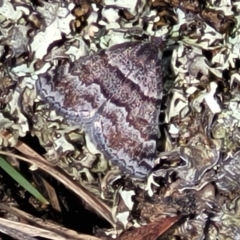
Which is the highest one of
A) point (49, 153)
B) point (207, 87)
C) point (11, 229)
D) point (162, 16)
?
point (162, 16)

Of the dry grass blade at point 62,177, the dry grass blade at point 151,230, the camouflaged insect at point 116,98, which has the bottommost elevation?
the dry grass blade at point 151,230

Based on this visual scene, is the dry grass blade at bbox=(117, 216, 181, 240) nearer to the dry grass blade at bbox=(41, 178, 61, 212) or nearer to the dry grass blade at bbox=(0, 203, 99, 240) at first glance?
the dry grass blade at bbox=(0, 203, 99, 240)

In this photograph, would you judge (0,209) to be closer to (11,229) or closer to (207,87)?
(11,229)

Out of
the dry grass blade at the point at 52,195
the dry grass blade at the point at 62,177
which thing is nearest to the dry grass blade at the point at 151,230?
the dry grass blade at the point at 62,177

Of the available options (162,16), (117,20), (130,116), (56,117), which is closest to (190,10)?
(162,16)

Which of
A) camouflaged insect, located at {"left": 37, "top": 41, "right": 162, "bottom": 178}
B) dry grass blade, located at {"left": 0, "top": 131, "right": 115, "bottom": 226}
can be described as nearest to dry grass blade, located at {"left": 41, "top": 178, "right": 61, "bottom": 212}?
dry grass blade, located at {"left": 0, "top": 131, "right": 115, "bottom": 226}

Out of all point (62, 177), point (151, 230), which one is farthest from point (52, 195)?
point (151, 230)

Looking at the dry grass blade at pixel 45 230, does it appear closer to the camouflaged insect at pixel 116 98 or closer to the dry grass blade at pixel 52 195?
the dry grass blade at pixel 52 195
